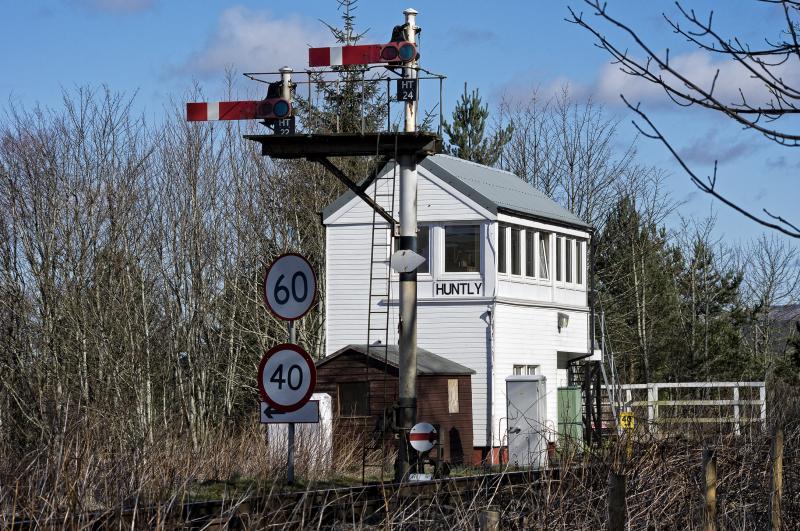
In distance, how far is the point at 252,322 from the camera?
40.2 meters

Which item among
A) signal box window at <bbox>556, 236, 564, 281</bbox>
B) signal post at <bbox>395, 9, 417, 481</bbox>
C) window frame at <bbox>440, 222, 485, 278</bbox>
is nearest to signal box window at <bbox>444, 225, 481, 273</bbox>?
window frame at <bbox>440, 222, 485, 278</bbox>

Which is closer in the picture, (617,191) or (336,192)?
(336,192)

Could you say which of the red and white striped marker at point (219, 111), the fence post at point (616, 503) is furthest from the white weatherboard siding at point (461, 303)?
the fence post at point (616, 503)

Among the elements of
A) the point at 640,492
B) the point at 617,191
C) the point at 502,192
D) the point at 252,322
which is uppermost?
the point at 617,191

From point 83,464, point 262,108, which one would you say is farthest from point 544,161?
point 83,464

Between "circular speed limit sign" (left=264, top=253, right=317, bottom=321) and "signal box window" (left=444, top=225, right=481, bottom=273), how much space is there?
19523 millimetres

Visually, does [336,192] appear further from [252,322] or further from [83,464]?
[83,464]

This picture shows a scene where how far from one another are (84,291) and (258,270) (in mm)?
6790

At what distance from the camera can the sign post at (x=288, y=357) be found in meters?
11.5

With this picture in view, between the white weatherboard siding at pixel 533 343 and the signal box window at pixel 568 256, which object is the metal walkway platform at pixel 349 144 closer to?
the white weatherboard siding at pixel 533 343

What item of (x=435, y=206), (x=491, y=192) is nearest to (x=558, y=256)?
(x=491, y=192)

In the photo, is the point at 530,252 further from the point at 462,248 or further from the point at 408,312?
the point at 408,312

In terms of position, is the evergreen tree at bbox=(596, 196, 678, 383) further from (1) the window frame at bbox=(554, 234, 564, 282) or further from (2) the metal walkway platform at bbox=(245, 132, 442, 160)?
(2) the metal walkway platform at bbox=(245, 132, 442, 160)

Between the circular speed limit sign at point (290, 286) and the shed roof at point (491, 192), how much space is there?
19.3 m
